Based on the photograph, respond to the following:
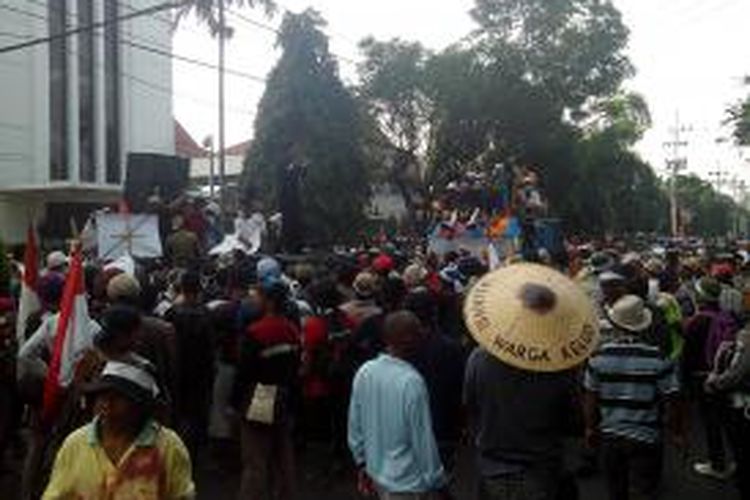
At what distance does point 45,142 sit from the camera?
1499 inches

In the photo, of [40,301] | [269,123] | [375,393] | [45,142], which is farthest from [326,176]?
[375,393]

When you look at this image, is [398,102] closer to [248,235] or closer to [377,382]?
[248,235]

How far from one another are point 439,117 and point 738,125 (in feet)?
62.8

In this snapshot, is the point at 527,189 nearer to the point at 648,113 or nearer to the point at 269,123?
the point at 269,123

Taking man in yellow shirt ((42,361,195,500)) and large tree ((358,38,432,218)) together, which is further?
large tree ((358,38,432,218))

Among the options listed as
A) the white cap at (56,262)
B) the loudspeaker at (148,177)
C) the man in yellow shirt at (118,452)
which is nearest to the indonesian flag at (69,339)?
the man in yellow shirt at (118,452)

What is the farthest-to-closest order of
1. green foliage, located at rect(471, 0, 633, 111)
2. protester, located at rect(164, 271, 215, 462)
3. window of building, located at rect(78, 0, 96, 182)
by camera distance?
green foliage, located at rect(471, 0, 633, 111) < window of building, located at rect(78, 0, 96, 182) < protester, located at rect(164, 271, 215, 462)

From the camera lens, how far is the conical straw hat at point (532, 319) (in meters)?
5.99

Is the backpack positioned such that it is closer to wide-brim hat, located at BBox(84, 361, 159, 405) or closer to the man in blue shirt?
the man in blue shirt

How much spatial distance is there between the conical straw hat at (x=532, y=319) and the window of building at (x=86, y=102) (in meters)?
34.7

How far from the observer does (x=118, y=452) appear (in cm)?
423

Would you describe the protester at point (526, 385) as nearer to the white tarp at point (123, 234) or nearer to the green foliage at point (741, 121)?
the white tarp at point (123, 234)

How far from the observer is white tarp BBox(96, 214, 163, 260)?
14.4 meters

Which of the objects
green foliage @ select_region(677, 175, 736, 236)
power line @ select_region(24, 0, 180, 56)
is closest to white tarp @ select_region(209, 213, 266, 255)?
power line @ select_region(24, 0, 180, 56)
